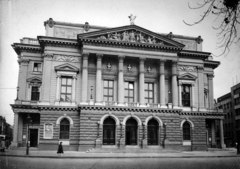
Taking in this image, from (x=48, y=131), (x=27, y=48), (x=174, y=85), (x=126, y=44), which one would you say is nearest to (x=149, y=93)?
(x=174, y=85)

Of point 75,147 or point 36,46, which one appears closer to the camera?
point 75,147

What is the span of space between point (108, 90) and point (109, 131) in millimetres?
6472

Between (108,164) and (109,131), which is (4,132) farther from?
(108,164)

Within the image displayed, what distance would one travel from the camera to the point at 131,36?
40812mm

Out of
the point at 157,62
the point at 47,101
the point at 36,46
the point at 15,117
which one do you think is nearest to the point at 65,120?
the point at 47,101

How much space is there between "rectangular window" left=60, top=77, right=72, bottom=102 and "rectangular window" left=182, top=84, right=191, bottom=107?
1837cm

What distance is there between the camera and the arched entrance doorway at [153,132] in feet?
129

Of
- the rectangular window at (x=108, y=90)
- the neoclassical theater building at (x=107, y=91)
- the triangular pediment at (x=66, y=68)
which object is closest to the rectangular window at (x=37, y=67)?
the neoclassical theater building at (x=107, y=91)

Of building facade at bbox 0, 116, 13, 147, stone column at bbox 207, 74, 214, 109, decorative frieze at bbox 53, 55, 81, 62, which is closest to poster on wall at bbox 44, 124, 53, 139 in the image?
decorative frieze at bbox 53, 55, 81, 62

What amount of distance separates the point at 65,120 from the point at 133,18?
59.7 ft

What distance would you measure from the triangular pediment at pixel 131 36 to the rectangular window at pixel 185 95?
692 centimetres

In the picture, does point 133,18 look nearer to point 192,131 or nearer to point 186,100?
point 186,100

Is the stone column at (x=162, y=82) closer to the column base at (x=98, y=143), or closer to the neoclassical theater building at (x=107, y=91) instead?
the neoclassical theater building at (x=107, y=91)

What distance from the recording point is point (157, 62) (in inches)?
1686
